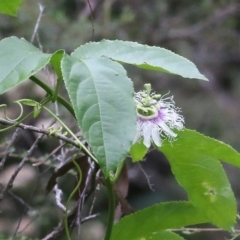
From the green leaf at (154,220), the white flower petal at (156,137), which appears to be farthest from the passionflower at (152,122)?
the green leaf at (154,220)

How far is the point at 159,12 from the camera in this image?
284 centimetres

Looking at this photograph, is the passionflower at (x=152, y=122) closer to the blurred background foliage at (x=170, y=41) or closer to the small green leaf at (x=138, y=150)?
the small green leaf at (x=138, y=150)

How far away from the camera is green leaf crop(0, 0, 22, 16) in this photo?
0.62m

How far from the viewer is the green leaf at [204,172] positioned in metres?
0.60

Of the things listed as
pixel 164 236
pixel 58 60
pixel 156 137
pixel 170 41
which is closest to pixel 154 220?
pixel 164 236

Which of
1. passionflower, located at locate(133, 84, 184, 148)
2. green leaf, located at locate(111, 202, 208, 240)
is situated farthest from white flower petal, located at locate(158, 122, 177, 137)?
green leaf, located at locate(111, 202, 208, 240)

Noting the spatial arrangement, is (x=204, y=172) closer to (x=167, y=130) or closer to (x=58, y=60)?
(x=167, y=130)

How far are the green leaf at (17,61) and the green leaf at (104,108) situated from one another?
2 centimetres

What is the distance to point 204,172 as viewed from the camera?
25.0 inches

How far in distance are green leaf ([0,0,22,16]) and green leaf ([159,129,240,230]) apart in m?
0.21

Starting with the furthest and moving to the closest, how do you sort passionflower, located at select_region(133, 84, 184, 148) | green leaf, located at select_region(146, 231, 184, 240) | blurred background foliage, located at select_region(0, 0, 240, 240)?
blurred background foliage, located at select_region(0, 0, 240, 240) < green leaf, located at select_region(146, 231, 184, 240) < passionflower, located at select_region(133, 84, 184, 148)

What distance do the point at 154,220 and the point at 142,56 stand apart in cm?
22

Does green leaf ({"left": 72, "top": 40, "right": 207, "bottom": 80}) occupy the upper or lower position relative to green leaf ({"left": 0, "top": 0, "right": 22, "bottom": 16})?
lower

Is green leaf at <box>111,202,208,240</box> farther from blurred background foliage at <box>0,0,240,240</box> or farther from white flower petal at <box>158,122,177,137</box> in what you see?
blurred background foliage at <box>0,0,240,240</box>
